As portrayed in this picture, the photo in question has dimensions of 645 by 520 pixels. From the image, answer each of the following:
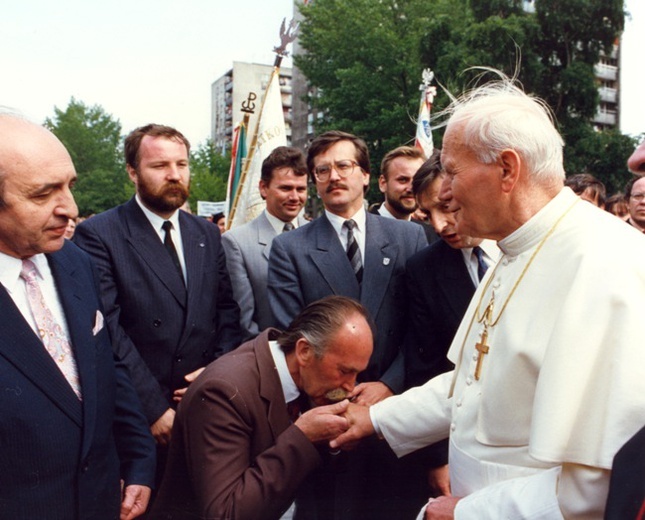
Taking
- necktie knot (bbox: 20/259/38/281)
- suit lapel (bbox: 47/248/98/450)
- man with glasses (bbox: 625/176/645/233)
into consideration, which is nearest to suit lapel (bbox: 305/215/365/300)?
suit lapel (bbox: 47/248/98/450)

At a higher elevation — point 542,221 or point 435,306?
point 542,221

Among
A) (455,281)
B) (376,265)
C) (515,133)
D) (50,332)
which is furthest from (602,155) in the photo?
(50,332)

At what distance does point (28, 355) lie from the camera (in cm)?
213

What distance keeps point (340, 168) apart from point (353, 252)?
0.53 m

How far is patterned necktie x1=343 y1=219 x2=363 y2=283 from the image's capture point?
12.5 ft

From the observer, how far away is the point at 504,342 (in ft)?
→ 6.47

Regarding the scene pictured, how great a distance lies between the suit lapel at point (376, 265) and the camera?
12.0 feet

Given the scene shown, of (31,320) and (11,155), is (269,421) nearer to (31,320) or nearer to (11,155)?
(31,320)

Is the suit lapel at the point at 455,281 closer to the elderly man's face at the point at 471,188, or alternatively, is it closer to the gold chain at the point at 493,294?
the gold chain at the point at 493,294

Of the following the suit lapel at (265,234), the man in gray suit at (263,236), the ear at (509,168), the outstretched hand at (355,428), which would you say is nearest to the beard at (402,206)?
the man in gray suit at (263,236)

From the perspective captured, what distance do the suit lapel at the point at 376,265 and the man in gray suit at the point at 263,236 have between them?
0.75 m

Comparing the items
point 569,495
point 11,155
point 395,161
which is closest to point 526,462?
point 569,495

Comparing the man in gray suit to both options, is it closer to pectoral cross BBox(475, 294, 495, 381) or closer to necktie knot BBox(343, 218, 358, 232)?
necktie knot BBox(343, 218, 358, 232)

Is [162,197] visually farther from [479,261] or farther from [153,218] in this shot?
[479,261]
